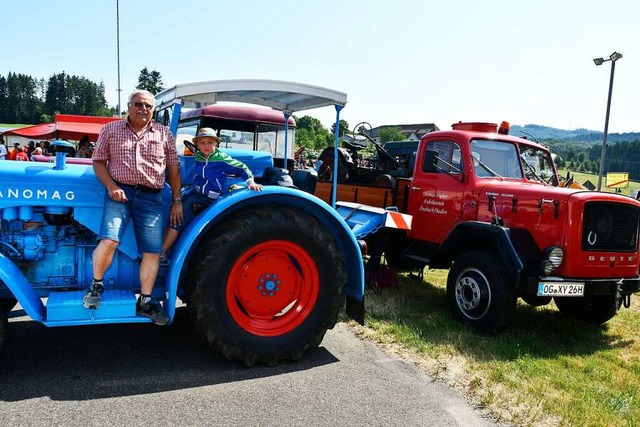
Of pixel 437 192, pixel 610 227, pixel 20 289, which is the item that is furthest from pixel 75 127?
pixel 610 227

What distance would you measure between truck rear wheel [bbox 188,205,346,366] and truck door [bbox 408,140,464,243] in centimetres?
251

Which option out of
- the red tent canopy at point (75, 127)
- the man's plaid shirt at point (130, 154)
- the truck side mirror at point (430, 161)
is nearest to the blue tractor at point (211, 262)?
the man's plaid shirt at point (130, 154)

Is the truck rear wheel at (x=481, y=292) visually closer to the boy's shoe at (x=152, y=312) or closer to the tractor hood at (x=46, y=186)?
the boy's shoe at (x=152, y=312)

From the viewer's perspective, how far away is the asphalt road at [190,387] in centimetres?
271

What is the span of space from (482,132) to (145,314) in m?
4.50

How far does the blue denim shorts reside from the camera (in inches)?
121

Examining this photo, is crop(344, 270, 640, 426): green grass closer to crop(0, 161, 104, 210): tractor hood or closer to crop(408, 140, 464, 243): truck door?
crop(408, 140, 464, 243): truck door

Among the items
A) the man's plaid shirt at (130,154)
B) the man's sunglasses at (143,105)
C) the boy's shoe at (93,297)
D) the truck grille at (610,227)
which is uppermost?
the man's sunglasses at (143,105)

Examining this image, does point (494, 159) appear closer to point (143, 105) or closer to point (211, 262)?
point (211, 262)

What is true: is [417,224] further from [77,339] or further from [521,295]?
[77,339]

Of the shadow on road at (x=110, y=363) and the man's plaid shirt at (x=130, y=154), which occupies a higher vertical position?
the man's plaid shirt at (x=130, y=154)

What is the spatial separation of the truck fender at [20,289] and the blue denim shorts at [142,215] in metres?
0.57

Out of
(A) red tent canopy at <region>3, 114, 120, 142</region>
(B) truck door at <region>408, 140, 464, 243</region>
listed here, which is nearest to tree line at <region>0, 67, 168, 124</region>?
(A) red tent canopy at <region>3, 114, 120, 142</region>

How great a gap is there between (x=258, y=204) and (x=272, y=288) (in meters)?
0.60
